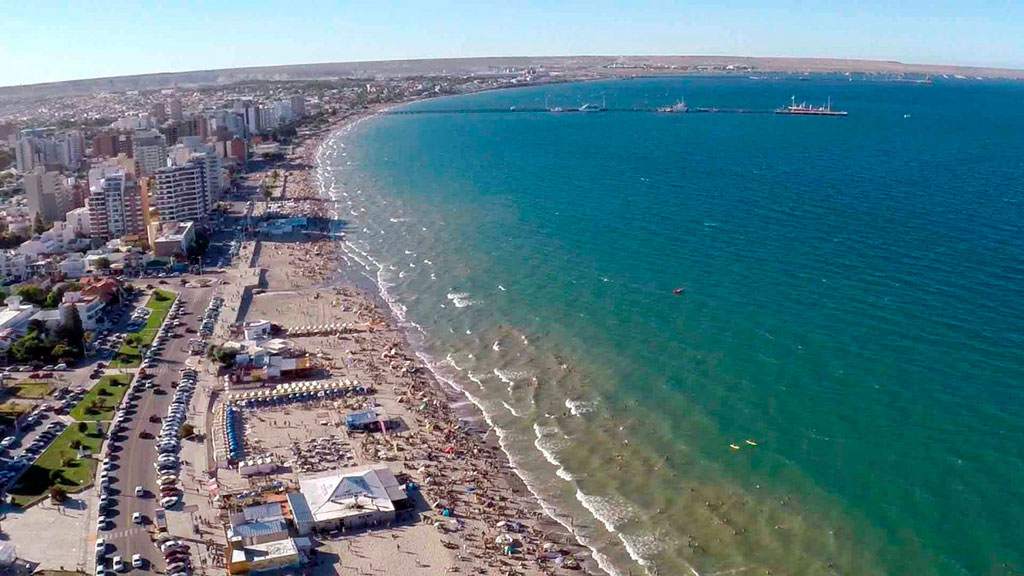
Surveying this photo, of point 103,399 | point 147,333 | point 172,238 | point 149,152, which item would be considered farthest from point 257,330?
point 149,152

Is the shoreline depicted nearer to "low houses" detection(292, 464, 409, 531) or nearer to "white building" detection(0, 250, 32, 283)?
"low houses" detection(292, 464, 409, 531)

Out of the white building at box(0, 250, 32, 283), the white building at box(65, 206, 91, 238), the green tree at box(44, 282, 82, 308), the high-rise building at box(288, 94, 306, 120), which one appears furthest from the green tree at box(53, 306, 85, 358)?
the high-rise building at box(288, 94, 306, 120)

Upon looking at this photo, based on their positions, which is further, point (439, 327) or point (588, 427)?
point (439, 327)

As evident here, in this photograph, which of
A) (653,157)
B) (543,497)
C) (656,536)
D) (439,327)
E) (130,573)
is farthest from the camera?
(653,157)

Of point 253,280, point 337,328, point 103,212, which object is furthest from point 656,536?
point 103,212

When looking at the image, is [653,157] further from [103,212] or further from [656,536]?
[656,536]

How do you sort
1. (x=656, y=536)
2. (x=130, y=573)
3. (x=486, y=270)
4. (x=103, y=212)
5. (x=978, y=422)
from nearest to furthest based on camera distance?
1. (x=130, y=573)
2. (x=656, y=536)
3. (x=978, y=422)
4. (x=486, y=270)
5. (x=103, y=212)

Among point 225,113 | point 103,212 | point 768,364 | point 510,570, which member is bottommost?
point 510,570
